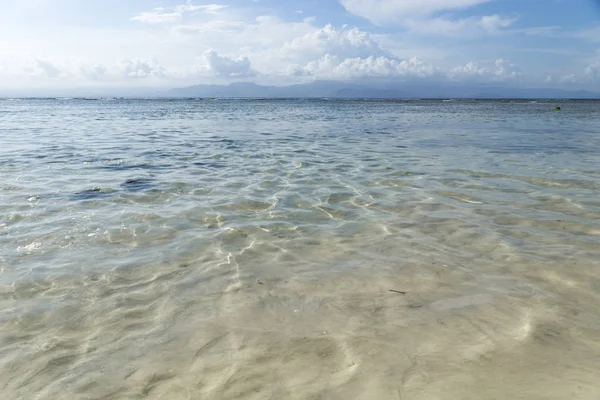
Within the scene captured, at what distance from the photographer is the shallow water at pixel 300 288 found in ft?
9.22

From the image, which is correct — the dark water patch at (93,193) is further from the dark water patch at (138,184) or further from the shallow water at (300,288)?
the dark water patch at (138,184)

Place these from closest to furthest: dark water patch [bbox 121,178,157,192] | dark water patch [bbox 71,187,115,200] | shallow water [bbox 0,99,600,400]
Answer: shallow water [bbox 0,99,600,400] < dark water patch [bbox 71,187,115,200] < dark water patch [bbox 121,178,157,192]

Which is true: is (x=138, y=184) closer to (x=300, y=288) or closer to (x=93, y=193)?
(x=93, y=193)

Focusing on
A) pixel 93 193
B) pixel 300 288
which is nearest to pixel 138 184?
pixel 93 193

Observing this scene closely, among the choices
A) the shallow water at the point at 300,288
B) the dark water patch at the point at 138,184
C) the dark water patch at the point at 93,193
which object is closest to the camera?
the shallow water at the point at 300,288

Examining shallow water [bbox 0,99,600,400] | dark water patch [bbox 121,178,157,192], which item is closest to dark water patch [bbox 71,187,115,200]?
shallow water [bbox 0,99,600,400]

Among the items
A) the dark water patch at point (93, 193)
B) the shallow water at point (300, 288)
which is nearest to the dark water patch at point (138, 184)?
the shallow water at point (300, 288)

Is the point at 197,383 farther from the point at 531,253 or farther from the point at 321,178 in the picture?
the point at 321,178

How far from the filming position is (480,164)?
10.6 meters

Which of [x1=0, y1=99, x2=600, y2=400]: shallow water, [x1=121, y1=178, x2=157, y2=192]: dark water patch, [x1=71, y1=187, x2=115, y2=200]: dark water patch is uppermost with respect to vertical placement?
[x1=121, y1=178, x2=157, y2=192]: dark water patch

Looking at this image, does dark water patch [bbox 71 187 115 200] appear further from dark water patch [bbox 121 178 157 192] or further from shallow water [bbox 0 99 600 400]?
dark water patch [bbox 121 178 157 192]

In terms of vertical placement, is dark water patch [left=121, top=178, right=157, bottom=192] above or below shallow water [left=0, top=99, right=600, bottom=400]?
above

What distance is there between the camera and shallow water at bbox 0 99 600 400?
281 centimetres

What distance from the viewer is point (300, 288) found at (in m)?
4.13
